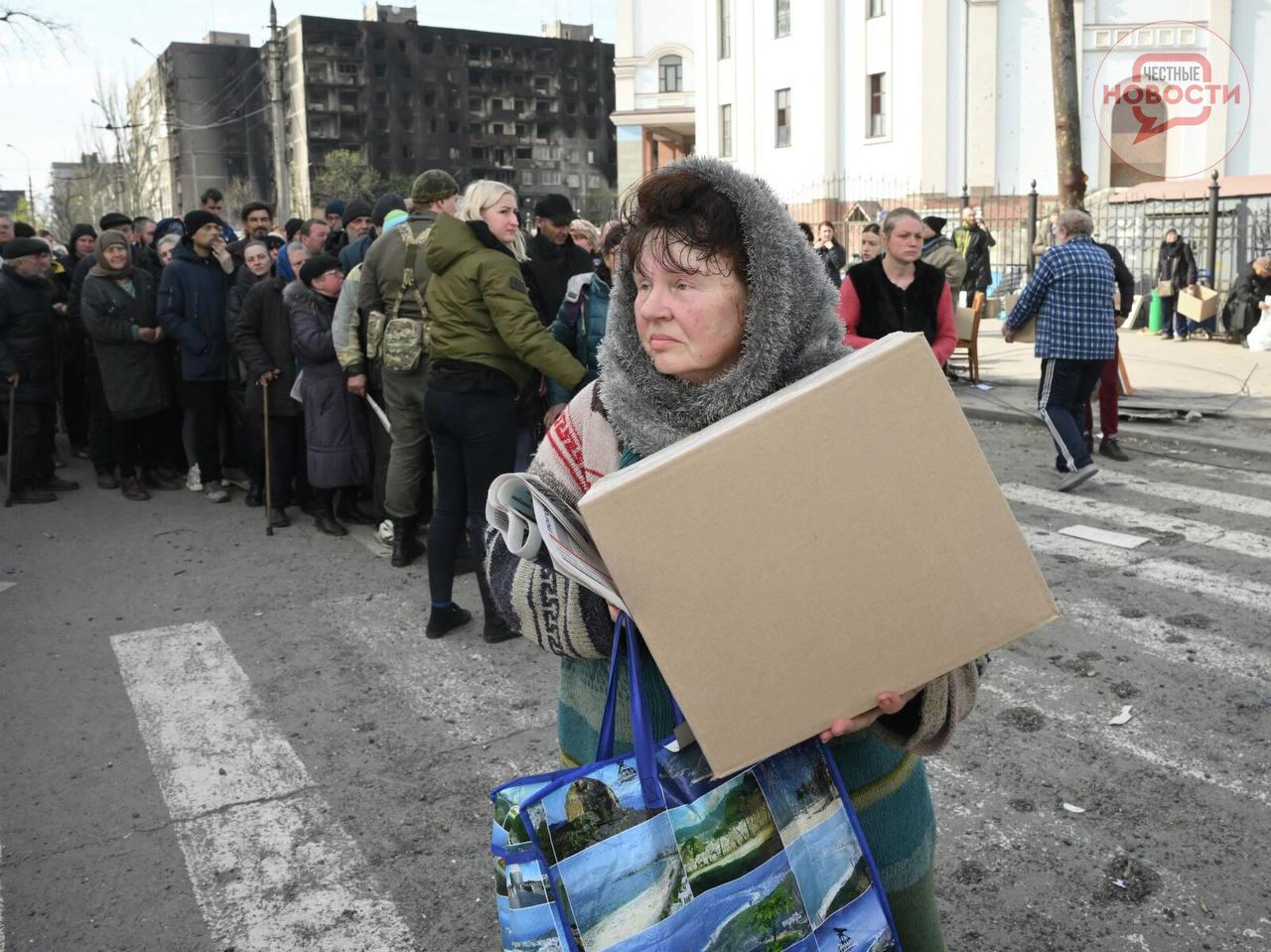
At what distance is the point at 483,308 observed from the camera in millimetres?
5617

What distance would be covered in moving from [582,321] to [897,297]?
203 cm

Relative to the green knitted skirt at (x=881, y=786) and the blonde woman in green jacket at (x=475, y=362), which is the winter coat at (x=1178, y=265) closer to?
the blonde woman in green jacket at (x=475, y=362)

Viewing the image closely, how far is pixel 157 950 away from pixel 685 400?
2416mm

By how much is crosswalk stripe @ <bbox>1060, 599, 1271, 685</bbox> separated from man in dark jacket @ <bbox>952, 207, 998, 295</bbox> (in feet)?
48.0

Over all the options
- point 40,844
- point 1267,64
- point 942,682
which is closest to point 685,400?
point 942,682

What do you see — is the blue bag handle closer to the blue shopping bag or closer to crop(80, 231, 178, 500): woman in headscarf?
the blue shopping bag

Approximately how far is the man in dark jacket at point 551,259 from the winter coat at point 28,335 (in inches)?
171

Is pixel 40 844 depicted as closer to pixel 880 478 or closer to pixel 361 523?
pixel 880 478

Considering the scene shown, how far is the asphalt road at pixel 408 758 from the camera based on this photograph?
335cm

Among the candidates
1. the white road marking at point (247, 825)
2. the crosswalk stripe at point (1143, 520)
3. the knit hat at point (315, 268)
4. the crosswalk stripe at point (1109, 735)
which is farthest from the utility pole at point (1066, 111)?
the white road marking at point (247, 825)

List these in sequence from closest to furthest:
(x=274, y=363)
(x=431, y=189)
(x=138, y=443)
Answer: (x=431, y=189)
(x=274, y=363)
(x=138, y=443)

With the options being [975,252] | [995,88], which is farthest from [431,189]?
[995,88]

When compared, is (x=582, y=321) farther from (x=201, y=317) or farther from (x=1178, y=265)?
(x=1178, y=265)

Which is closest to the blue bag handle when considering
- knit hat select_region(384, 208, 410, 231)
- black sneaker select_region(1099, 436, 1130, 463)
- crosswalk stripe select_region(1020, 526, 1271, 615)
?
crosswalk stripe select_region(1020, 526, 1271, 615)
